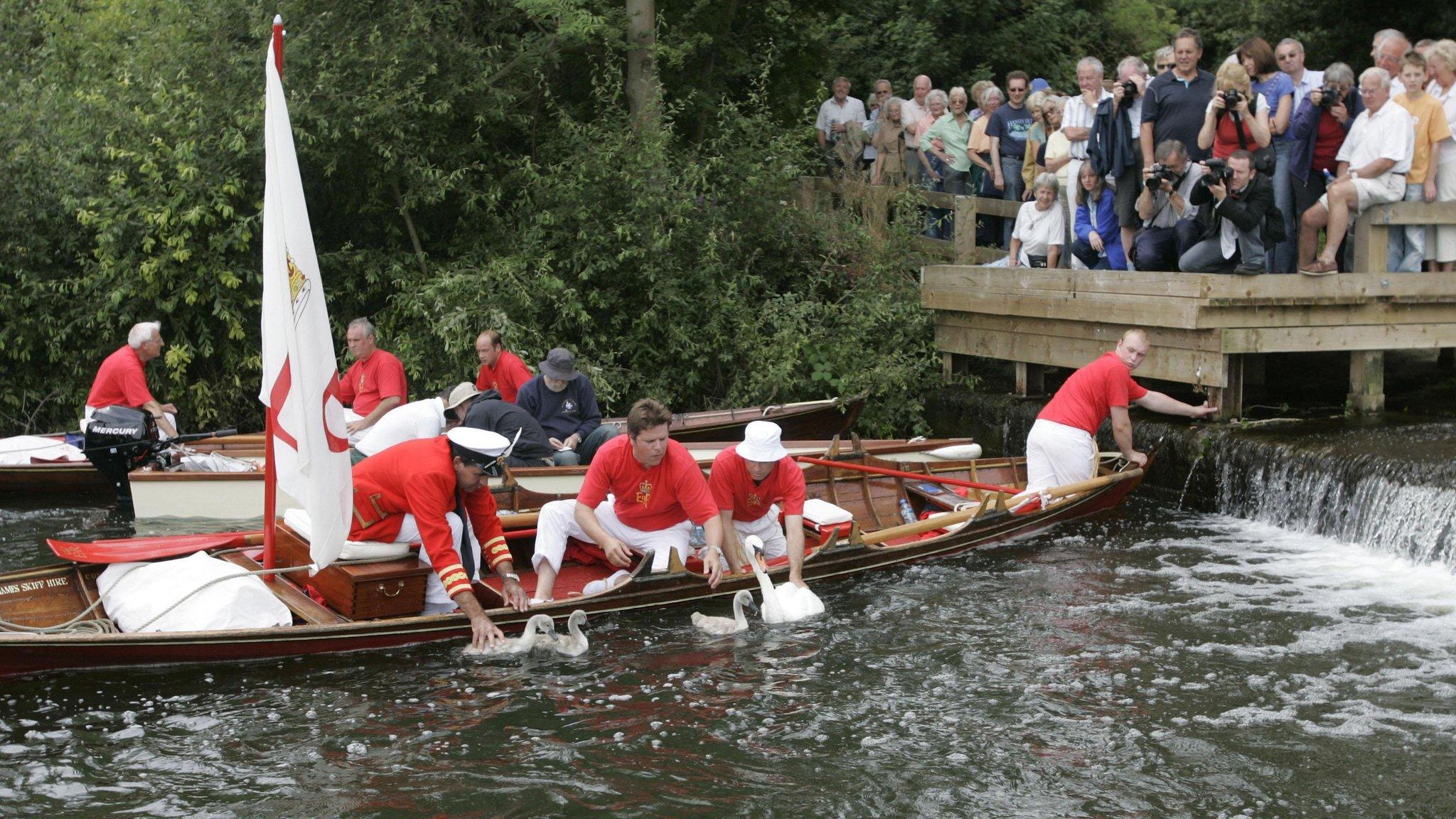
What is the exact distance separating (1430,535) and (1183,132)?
408 centimetres

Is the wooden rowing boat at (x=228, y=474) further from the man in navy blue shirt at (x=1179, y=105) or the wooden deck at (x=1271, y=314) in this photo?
the man in navy blue shirt at (x=1179, y=105)

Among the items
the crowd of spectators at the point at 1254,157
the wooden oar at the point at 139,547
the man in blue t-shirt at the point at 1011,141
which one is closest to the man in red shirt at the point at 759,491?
the wooden oar at the point at 139,547

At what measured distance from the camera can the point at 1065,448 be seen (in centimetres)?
1129

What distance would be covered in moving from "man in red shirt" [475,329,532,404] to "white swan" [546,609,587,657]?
4382 mm

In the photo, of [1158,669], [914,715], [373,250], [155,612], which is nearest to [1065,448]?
[1158,669]

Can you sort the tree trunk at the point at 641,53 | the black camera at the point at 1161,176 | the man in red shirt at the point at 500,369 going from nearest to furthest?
the black camera at the point at 1161,176
the man in red shirt at the point at 500,369
the tree trunk at the point at 641,53

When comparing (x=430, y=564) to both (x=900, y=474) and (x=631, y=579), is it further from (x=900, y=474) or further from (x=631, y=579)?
(x=900, y=474)

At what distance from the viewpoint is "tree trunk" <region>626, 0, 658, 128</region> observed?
1636 cm

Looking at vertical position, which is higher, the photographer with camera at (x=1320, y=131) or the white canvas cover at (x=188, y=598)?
the photographer with camera at (x=1320, y=131)

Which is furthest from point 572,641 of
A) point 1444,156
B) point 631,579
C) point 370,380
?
point 1444,156

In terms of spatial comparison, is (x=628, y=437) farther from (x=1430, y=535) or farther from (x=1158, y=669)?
(x=1430, y=535)

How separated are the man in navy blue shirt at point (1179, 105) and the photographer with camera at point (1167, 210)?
114mm

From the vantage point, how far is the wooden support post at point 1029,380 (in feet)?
48.1

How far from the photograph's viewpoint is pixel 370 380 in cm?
1254
